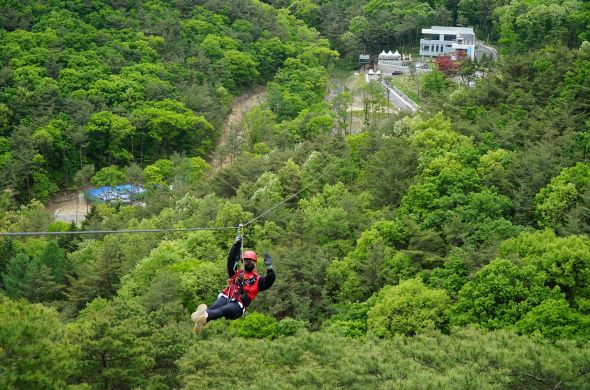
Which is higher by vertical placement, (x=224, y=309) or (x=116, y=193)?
(x=224, y=309)

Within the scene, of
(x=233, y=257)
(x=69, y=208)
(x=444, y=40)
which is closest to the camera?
(x=233, y=257)

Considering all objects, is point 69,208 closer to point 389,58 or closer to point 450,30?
point 389,58

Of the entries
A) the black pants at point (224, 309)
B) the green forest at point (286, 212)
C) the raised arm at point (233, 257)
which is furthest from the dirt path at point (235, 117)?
the black pants at point (224, 309)

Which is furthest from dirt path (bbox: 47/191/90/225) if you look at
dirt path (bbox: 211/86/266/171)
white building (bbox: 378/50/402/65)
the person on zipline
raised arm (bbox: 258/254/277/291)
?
raised arm (bbox: 258/254/277/291)

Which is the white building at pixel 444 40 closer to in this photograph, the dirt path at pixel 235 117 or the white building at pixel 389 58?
the white building at pixel 389 58

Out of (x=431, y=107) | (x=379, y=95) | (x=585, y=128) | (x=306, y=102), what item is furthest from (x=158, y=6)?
(x=585, y=128)

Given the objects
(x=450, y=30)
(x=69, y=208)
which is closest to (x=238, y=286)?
(x=69, y=208)

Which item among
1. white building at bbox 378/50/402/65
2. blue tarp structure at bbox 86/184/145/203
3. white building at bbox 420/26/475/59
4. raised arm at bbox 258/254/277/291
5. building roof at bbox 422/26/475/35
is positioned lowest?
blue tarp structure at bbox 86/184/145/203

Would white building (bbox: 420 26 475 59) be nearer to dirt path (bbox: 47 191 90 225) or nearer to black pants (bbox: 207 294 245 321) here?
dirt path (bbox: 47 191 90 225)

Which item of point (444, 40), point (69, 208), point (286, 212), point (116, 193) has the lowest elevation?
point (69, 208)
